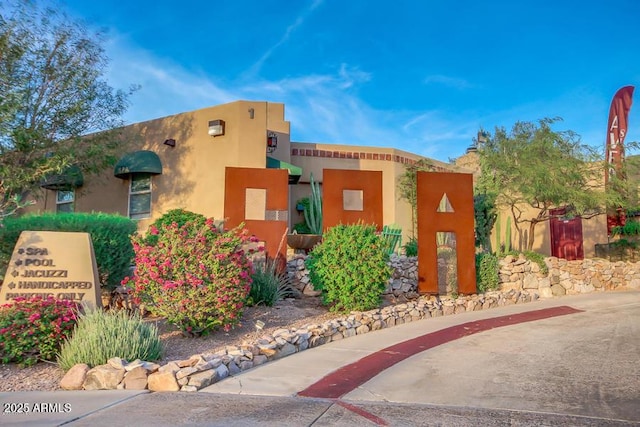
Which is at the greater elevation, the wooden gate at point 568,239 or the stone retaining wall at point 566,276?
the wooden gate at point 568,239

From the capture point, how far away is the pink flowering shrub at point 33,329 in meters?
6.39

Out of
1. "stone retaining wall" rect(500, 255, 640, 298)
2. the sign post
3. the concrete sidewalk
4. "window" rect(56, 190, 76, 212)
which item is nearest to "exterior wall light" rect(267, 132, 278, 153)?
"window" rect(56, 190, 76, 212)

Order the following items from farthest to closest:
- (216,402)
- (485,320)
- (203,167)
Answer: (203,167) < (485,320) < (216,402)

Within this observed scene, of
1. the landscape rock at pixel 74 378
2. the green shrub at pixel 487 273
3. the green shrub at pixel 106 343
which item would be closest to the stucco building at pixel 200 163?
the green shrub at pixel 487 273

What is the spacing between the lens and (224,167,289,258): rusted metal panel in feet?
37.0

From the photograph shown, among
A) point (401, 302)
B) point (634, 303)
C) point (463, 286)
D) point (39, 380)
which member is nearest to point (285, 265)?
point (401, 302)

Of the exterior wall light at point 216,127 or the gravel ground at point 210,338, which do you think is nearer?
the gravel ground at point 210,338

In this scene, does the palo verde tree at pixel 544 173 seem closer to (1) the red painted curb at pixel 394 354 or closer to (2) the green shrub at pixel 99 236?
(1) the red painted curb at pixel 394 354

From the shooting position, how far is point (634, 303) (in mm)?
12148

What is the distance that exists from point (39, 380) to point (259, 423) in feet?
10.5


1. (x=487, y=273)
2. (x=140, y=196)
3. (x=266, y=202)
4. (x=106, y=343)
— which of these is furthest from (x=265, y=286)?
(x=140, y=196)

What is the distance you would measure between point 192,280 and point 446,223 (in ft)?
21.0

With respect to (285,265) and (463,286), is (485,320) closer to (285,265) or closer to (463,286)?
(463,286)

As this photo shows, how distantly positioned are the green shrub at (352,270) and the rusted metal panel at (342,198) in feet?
5.53
